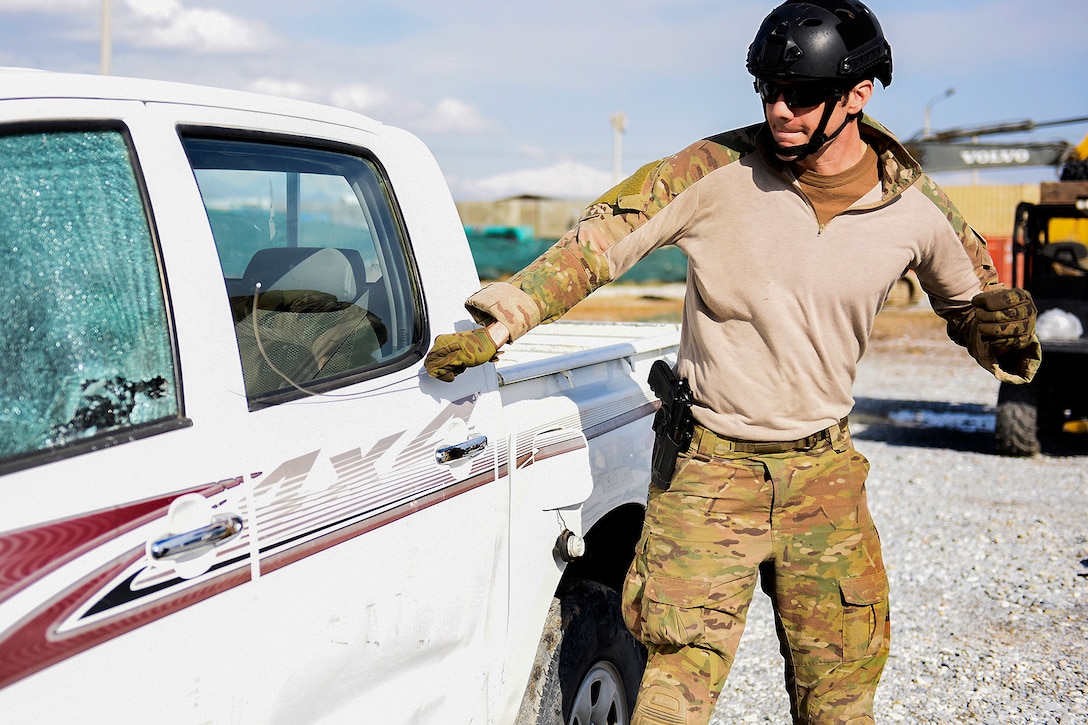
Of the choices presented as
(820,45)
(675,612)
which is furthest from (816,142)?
(675,612)

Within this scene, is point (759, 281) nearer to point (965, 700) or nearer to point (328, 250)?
point (328, 250)

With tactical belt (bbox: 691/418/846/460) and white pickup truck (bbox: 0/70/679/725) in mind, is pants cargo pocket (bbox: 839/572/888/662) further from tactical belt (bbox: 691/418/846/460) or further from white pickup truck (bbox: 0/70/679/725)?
white pickup truck (bbox: 0/70/679/725)

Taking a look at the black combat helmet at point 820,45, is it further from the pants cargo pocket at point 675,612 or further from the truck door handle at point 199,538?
the truck door handle at point 199,538

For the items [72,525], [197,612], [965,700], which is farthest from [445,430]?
[965,700]

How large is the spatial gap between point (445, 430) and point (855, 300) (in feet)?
3.62

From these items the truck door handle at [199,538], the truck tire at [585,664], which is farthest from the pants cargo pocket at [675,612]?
the truck door handle at [199,538]

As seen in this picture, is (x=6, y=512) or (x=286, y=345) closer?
(x=6, y=512)

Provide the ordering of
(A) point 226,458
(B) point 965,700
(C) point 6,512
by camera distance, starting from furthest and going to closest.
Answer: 1. (B) point 965,700
2. (A) point 226,458
3. (C) point 6,512

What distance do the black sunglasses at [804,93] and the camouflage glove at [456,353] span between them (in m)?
0.96

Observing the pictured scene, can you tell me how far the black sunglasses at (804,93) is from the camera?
2398 millimetres

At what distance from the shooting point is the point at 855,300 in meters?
2.52

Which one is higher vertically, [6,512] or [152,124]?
[152,124]

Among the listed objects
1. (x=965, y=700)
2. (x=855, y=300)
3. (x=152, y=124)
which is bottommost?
(x=965, y=700)

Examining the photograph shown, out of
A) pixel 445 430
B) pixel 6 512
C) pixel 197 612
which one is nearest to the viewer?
pixel 6 512
